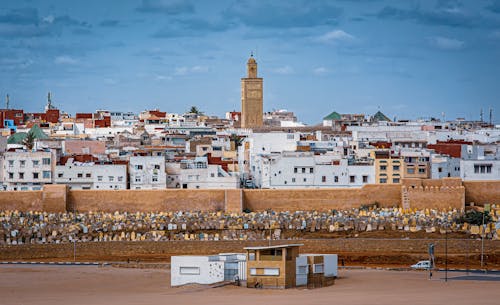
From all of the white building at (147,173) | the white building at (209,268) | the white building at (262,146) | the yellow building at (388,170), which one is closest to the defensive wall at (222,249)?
the white building at (209,268)

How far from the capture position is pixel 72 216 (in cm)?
4706

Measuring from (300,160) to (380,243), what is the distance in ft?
41.4

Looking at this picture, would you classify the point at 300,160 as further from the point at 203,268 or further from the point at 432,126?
the point at 432,126

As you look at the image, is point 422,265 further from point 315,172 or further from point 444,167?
point 444,167

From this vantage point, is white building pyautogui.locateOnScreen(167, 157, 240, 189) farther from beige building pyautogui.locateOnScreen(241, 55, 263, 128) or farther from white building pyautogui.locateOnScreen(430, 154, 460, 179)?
beige building pyautogui.locateOnScreen(241, 55, 263, 128)

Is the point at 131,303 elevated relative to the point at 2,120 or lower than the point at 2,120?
lower

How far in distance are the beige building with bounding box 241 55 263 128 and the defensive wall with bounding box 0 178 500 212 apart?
56.1 m

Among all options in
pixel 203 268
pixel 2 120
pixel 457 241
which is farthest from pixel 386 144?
pixel 2 120

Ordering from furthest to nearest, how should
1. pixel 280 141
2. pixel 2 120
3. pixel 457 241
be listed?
1. pixel 2 120
2. pixel 280 141
3. pixel 457 241

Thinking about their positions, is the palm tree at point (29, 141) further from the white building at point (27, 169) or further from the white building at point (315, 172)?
the white building at point (315, 172)

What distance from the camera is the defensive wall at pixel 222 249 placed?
139 ft

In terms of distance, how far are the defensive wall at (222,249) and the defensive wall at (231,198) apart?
5.02m

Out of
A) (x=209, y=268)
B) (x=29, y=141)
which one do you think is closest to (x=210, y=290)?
(x=209, y=268)

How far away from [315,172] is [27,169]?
12518 mm
